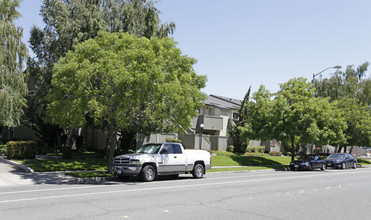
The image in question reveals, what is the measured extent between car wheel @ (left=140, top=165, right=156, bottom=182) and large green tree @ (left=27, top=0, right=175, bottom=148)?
35.4ft

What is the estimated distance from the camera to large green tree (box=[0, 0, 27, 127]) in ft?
67.9

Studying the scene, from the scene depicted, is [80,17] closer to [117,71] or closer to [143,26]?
[143,26]

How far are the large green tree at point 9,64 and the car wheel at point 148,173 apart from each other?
36.2ft

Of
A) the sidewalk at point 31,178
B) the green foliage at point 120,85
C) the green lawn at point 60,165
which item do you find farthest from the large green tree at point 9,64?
the green foliage at point 120,85

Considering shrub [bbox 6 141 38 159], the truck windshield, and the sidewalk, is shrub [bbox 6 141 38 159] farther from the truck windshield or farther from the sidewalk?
the truck windshield

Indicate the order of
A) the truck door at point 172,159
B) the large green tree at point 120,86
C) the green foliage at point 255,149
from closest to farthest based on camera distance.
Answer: the large green tree at point 120,86
the truck door at point 172,159
the green foliage at point 255,149

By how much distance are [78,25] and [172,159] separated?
40.2 feet

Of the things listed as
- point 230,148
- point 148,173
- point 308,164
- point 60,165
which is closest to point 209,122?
point 230,148

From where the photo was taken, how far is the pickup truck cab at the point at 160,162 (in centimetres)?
1491

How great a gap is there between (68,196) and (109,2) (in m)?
17.4

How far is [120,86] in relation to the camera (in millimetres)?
14789

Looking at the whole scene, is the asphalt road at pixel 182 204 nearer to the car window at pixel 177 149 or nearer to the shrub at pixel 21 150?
the car window at pixel 177 149

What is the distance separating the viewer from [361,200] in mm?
11148

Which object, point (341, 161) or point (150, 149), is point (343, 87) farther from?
point (150, 149)
